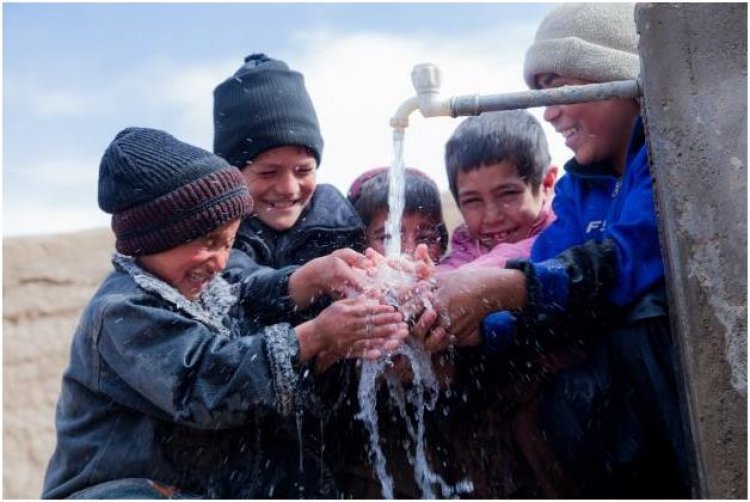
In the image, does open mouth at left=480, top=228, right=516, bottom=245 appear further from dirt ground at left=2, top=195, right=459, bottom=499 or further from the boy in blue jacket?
dirt ground at left=2, top=195, right=459, bottom=499

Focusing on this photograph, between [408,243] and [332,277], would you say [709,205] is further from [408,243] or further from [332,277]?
[408,243]

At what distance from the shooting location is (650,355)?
94.9 inches

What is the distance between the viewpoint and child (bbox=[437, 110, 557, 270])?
3.14 m

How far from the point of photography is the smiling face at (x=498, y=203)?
314cm

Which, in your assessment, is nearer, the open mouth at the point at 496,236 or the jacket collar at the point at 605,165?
the jacket collar at the point at 605,165

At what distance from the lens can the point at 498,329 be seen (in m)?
2.62

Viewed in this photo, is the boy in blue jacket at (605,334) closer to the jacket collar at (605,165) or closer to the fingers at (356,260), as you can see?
the jacket collar at (605,165)

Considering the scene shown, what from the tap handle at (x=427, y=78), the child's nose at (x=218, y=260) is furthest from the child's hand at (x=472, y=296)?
the child's nose at (x=218, y=260)

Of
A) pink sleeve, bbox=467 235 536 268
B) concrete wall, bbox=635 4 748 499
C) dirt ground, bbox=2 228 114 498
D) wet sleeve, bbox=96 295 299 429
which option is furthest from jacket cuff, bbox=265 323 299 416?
dirt ground, bbox=2 228 114 498

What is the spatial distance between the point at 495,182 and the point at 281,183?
0.67 m

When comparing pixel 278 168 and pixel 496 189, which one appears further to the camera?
pixel 278 168

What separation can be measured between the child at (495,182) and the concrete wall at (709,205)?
0.94 m

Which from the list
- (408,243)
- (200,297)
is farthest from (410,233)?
(200,297)

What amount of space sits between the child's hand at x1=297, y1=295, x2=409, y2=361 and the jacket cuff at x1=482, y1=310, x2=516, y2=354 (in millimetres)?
233
